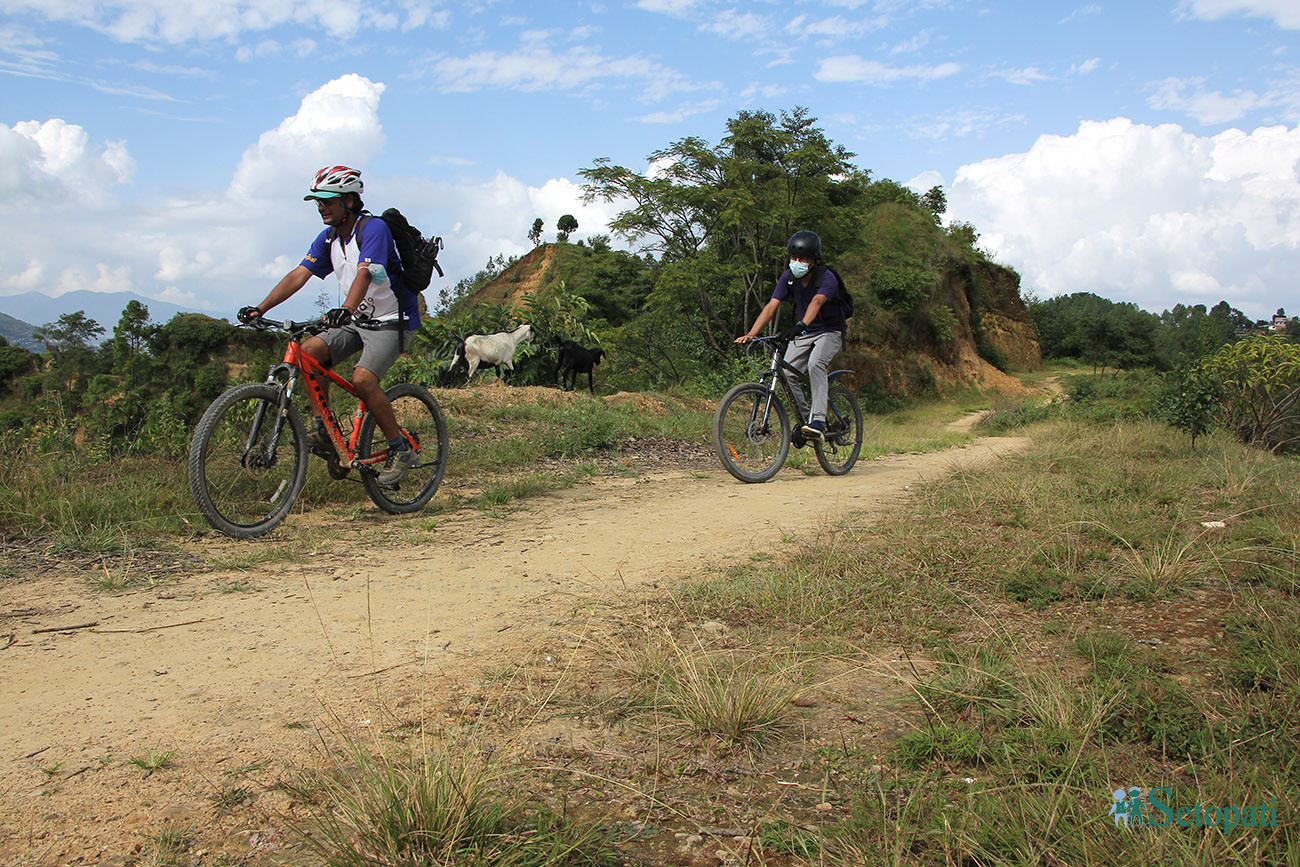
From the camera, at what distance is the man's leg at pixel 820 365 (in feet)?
23.4

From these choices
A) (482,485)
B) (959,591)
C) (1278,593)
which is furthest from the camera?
(482,485)

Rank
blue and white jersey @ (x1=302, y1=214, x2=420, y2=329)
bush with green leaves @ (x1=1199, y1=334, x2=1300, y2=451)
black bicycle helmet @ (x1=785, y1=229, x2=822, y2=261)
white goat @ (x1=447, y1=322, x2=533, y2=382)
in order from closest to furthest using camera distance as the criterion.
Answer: blue and white jersey @ (x1=302, y1=214, x2=420, y2=329) < black bicycle helmet @ (x1=785, y1=229, x2=822, y2=261) < bush with green leaves @ (x1=1199, y1=334, x2=1300, y2=451) < white goat @ (x1=447, y1=322, x2=533, y2=382)

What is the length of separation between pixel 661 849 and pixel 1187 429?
8.43 metres

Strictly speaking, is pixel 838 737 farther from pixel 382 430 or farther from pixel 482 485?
pixel 482 485

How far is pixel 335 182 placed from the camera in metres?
4.89

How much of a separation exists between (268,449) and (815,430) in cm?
434

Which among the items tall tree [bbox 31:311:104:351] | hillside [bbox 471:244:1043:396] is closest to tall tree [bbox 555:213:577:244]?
hillside [bbox 471:244:1043:396]

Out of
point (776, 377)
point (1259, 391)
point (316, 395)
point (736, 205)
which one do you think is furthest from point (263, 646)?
point (736, 205)

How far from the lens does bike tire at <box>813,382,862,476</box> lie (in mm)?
7348

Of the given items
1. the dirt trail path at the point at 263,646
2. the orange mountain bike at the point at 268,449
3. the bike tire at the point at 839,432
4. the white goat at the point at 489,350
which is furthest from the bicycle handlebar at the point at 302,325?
the white goat at the point at 489,350

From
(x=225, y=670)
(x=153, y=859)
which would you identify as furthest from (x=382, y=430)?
(x=153, y=859)

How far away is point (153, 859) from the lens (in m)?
1.62

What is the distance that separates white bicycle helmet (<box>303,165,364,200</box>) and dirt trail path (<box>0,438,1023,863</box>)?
2.13 meters

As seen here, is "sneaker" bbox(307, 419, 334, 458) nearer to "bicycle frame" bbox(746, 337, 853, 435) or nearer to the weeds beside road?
the weeds beside road
